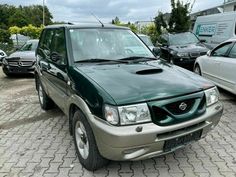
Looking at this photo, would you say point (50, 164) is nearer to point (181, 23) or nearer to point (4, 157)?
point (4, 157)

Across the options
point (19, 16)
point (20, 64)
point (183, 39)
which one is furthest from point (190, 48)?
point (19, 16)

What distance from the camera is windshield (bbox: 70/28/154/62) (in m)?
4.33

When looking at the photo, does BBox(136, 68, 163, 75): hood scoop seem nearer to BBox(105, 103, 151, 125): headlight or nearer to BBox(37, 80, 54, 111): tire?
BBox(105, 103, 151, 125): headlight

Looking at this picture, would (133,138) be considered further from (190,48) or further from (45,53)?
(190,48)

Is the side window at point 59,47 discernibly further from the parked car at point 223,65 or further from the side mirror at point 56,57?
the parked car at point 223,65

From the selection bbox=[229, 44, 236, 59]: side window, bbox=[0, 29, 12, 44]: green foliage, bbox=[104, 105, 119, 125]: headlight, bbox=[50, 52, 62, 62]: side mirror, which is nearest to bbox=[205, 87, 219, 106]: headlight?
bbox=[104, 105, 119, 125]: headlight

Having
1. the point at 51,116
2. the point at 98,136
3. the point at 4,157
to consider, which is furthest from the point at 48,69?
the point at 98,136

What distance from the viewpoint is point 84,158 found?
370 cm

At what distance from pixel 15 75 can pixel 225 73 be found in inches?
315

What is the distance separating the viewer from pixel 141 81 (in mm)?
3457

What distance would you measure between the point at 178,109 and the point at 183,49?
27.6ft

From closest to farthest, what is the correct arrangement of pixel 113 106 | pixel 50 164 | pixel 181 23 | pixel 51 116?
pixel 113 106, pixel 50 164, pixel 51 116, pixel 181 23

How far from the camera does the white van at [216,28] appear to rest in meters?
11.9

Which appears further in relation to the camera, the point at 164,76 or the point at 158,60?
the point at 158,60
